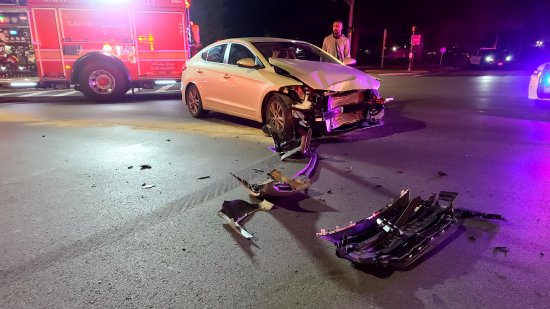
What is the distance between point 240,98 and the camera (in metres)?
7.78

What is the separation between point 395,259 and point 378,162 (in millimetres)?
2966

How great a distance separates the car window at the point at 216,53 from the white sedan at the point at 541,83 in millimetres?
7017

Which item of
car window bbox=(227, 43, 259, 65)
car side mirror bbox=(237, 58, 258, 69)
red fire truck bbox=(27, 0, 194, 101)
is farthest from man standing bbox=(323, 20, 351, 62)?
red fire truck bbox=(27, 0, 194, 101)

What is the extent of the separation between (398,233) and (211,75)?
6087 mm

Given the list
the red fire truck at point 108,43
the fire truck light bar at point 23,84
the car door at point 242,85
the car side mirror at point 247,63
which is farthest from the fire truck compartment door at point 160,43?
the car side mirror at point 247,63

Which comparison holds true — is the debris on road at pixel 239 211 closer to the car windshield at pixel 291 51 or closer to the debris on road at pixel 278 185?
the debris on road at pixel 278 185

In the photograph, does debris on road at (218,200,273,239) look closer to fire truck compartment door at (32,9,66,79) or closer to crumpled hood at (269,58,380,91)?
crumpled hood at (269,58,380,91)

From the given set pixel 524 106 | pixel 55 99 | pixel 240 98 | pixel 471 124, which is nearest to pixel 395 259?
pixel 240 98

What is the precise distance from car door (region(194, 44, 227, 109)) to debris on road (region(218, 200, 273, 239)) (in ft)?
14.6

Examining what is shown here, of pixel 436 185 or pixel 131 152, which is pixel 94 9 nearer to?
pixel 131 152

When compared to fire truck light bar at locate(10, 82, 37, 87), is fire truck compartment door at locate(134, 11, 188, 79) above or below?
above

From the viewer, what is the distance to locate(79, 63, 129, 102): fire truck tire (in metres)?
11.6

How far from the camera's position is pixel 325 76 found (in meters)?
6.68

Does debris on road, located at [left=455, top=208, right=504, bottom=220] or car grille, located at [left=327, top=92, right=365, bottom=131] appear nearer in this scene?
debris on road, located at [left=455, top=208, right=504, bottom=220]
